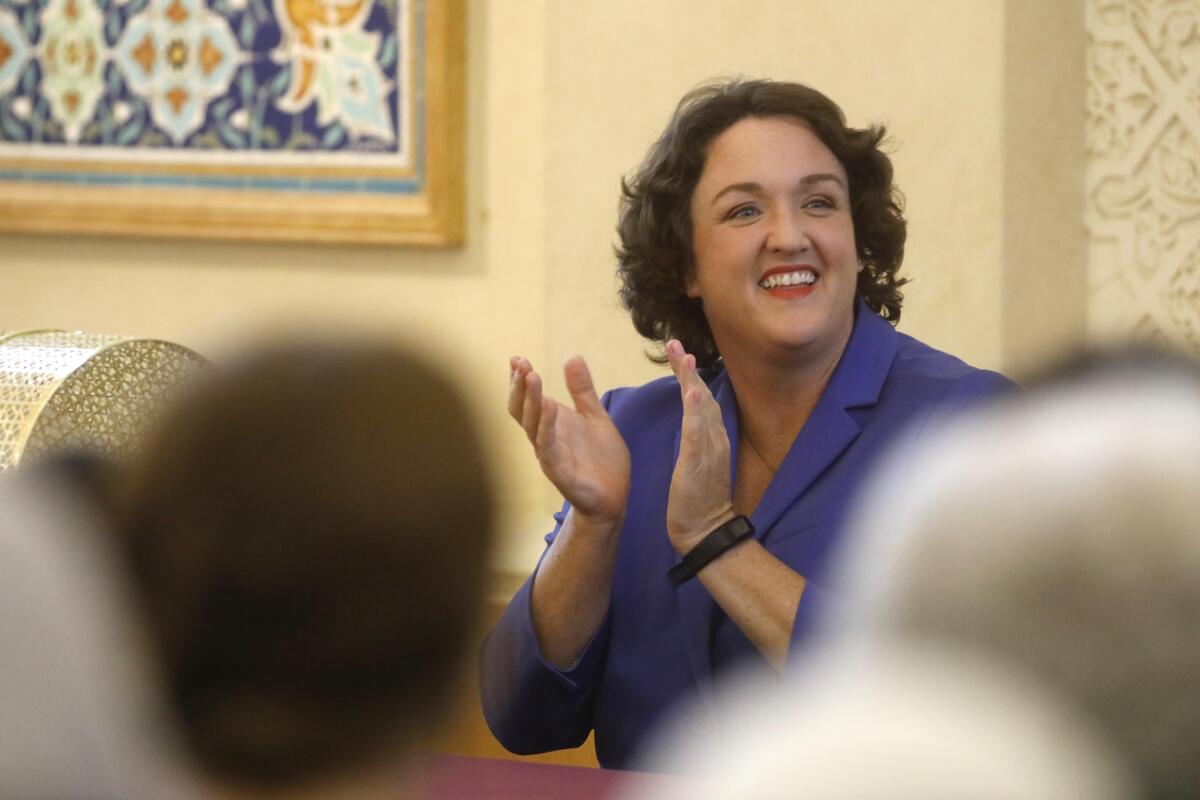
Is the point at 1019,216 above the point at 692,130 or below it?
below

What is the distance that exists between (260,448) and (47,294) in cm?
390

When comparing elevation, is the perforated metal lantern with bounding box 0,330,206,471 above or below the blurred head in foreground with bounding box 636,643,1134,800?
below

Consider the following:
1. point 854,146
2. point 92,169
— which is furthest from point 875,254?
point 92,169

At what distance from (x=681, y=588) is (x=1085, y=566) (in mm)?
1795

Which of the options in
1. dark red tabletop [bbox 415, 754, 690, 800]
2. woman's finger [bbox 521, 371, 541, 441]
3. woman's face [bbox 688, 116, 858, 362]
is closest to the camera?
dark red tabletop [bbox 415, 754, 690, 800]

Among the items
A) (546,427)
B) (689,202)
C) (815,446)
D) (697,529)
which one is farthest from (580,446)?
(689,202)

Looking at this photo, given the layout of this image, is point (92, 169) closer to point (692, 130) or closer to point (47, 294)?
point (47, 294)

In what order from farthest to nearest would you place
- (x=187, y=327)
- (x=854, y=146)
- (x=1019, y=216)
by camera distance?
(x=187, y=327) < (x=1019, y=216) < (x=854, y=146)

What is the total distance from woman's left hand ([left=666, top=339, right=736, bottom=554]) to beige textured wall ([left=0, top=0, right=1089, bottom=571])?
0.85m

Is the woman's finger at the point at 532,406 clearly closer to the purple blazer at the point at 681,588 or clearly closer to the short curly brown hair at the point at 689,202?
the purple blazer at the point at 681,588

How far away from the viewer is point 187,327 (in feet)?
13.7

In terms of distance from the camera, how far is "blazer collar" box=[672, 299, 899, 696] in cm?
224

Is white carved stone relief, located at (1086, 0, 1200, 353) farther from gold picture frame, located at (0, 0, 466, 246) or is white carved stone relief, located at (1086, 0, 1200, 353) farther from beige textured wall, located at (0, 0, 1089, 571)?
gold picture frame, located at (0, 0, 466, 246)

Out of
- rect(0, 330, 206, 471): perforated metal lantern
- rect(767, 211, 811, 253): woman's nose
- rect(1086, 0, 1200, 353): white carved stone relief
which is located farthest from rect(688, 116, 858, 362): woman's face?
rect(1086, 0, 1200, 353): white carved stone relief
